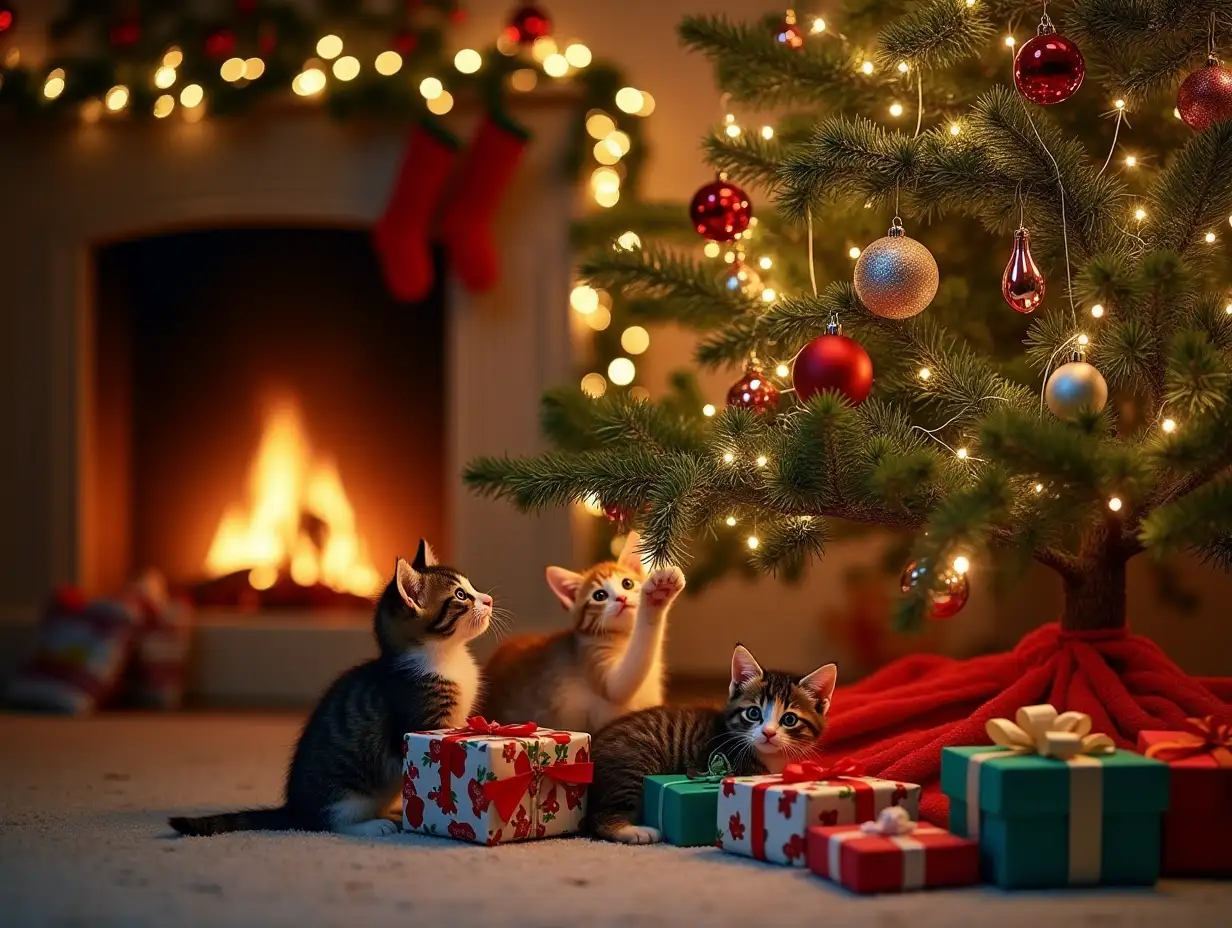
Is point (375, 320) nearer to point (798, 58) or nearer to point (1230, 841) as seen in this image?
point (798, 58)

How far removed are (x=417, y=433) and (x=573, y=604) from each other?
1.94m

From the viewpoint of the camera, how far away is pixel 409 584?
7.21ft

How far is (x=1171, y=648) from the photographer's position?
3607 millimetres

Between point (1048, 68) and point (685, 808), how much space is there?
1.12 m

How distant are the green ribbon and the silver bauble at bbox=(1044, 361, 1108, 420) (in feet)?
2.21

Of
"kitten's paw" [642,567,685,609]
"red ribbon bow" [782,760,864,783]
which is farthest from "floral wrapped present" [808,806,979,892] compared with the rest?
"kitten's paw" [642,567,685,609]

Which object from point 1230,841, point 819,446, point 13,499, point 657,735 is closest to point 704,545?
point 657,735

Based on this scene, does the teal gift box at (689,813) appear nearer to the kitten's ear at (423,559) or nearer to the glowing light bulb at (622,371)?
the kitten's ear at (423,559)

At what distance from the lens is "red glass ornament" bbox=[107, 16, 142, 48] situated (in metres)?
3.99

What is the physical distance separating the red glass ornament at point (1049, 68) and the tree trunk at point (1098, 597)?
67 centimetres

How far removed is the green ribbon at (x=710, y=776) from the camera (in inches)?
81.4

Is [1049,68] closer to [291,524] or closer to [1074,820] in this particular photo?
[1074,820]

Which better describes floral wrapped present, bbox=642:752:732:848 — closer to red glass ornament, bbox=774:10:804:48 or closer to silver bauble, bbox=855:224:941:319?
silver bauble, bbox=855:224:941:319

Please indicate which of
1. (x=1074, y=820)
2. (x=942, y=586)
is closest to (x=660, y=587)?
(x=942, y=586)
